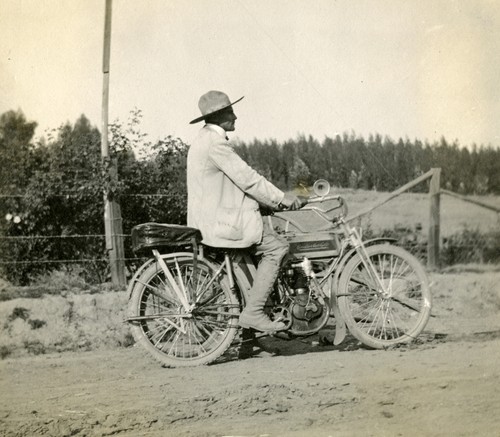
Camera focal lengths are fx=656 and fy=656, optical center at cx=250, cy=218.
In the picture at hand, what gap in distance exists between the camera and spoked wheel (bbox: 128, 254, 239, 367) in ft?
15.8

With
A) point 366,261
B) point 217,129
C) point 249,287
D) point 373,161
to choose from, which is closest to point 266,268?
point 249,287

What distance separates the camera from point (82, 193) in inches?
292

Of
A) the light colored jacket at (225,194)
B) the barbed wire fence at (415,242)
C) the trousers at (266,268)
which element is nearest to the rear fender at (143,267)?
the light colored jacket at (225,194)

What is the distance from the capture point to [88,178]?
7500mm

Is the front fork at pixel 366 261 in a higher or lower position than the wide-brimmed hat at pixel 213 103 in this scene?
lower

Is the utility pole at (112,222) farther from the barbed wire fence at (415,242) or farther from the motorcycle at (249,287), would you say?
the motorcycle at (249,287)

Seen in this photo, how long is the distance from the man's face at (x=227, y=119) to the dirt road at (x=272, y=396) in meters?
1.80

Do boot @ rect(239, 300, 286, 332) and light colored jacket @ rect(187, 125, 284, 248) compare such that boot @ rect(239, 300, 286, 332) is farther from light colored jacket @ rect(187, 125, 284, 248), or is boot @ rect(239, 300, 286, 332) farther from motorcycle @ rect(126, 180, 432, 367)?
light colored jacket @ rect(187, 125, 284, 248)

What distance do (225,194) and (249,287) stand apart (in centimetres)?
74

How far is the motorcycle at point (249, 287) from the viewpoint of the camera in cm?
482

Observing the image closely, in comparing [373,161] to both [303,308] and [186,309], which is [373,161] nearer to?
[303,308]

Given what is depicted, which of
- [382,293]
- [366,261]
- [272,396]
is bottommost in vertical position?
[272,396]

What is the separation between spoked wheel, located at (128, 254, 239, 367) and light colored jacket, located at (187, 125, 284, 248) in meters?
0.30

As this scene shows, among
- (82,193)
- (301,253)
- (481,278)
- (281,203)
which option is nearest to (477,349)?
(301,253)
